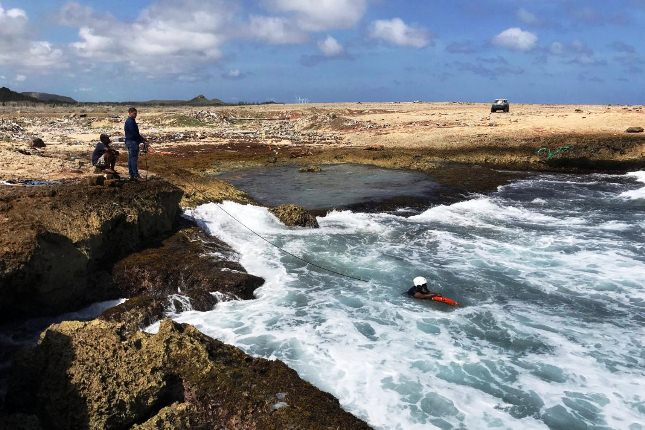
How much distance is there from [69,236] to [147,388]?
5168mm

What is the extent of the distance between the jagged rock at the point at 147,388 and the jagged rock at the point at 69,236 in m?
2.49

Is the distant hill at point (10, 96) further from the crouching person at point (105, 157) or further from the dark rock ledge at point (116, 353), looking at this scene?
the dark rock ledge at point (116, 353)

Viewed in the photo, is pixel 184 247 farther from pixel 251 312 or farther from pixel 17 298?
pixel 17 298

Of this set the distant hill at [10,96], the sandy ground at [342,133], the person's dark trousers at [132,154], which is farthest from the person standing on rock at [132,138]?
the distant hill at [10,96]

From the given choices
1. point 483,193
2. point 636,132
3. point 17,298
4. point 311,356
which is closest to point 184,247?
point 17,298

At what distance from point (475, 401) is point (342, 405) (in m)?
2.00

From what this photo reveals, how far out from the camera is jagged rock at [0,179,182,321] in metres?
8.48

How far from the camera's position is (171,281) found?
1068 centimetres

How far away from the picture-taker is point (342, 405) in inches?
275

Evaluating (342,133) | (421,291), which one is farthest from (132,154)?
(342,133)

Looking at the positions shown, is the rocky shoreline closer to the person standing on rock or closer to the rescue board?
the person standing on rock

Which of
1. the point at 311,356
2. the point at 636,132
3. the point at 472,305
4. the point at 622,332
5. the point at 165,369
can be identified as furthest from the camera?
the point at 636,132

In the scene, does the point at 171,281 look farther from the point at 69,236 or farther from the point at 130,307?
the point at 69,236

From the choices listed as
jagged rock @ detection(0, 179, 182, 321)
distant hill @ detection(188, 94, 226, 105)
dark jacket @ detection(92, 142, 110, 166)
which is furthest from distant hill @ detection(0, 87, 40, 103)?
jagged rock @ detection(0, 179, 182, 321)
